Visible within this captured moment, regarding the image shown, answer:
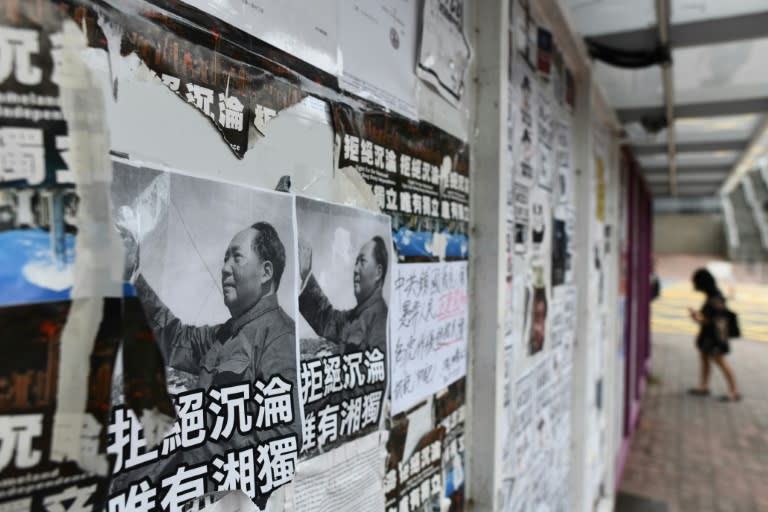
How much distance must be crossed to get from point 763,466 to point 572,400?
2820 millimetres

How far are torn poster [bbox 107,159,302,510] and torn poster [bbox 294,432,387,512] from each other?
49mm

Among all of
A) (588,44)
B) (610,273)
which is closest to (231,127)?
(588,44)

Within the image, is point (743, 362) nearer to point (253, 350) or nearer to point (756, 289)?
point (253, 350)

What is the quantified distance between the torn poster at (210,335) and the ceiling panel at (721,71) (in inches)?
90.4

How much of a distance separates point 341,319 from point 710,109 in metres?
3.22

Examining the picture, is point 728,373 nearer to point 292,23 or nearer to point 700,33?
point 700,33

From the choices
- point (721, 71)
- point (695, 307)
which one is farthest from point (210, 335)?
point (695, 307)

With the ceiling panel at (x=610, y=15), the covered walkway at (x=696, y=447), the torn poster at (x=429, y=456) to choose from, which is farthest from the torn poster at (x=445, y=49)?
the covered walkway at (x=696, y=447)

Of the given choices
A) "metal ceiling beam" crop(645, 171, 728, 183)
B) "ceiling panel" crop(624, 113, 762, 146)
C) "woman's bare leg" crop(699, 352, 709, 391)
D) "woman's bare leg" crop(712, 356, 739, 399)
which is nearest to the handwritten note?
"ceiling panel" crop(624, 113, 762, 146)

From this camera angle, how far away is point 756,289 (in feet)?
52.6

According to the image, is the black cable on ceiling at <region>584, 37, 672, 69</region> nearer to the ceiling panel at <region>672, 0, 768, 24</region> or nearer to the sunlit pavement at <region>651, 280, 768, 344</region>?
the ceiling panel at <region>672, 0, 768, 24</region>

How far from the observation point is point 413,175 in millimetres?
871

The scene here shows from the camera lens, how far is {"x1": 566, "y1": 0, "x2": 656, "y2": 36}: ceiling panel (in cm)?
173

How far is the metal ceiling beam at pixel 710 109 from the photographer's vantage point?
282cm
